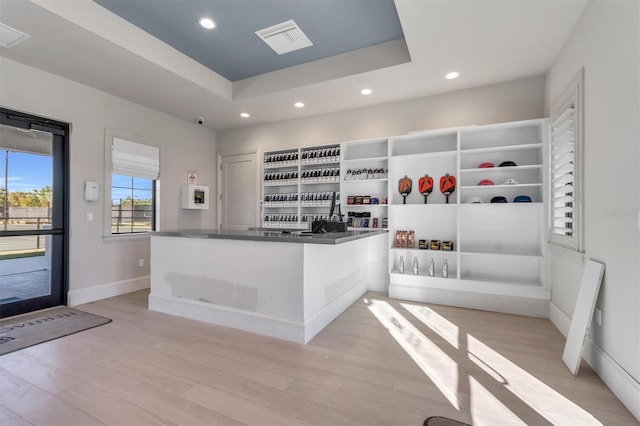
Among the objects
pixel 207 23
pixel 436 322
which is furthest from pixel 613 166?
pixel 207 23

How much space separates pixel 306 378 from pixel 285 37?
3.48 metres

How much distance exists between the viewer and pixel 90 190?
157 inches

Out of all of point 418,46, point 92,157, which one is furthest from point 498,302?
point 92,157

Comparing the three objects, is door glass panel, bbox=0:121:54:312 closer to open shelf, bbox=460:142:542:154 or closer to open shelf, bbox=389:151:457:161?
open shelf, bbox=389:151:457:161

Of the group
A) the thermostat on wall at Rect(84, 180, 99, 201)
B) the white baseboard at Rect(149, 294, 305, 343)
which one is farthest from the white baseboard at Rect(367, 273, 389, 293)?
the thermostat on wall at Rect(84, 180, 99, 201)

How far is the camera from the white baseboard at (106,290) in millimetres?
3841

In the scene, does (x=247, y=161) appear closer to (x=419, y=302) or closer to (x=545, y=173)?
(x=419, y=302)

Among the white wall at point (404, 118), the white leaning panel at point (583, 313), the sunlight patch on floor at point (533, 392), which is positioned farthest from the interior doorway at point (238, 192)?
the white leaning panel at point (583, 313)

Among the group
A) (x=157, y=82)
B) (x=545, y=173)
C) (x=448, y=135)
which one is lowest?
(x=545, y=173)

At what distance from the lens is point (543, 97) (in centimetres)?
374

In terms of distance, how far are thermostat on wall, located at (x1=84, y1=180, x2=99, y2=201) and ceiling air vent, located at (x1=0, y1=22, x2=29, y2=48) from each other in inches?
64.9

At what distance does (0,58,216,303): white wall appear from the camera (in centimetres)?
352

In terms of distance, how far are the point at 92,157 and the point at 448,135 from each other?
5.04 meters

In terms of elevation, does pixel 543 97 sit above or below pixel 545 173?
above
